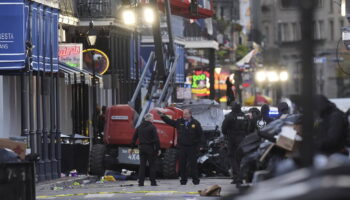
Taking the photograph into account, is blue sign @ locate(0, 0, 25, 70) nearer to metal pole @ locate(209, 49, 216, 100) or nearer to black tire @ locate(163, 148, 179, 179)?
black tire @ locate(163, 148, 179, 179)

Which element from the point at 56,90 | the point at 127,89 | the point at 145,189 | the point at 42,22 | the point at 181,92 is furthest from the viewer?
the point at 181,92

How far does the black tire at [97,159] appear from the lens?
3103cm

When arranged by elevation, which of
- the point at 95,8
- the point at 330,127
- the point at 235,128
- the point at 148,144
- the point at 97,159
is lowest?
the point at 97,159

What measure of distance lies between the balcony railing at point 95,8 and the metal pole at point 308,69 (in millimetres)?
37021

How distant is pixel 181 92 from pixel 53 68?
2703 centimetres

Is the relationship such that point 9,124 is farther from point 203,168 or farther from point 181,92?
point 181,92

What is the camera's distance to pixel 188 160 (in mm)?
28172

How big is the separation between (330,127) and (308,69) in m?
8.14

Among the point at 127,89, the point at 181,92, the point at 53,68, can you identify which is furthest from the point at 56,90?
the point at 181,92

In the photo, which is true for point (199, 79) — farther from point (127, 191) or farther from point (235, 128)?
point (127, 191)

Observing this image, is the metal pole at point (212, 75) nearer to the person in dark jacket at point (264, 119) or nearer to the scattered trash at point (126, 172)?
the scattered trash at point (126, 172)

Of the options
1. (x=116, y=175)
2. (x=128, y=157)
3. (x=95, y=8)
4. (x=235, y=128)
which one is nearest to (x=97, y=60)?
(x=95, y=8)

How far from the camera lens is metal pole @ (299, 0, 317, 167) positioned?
7.05 m

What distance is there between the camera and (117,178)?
3159 cm
